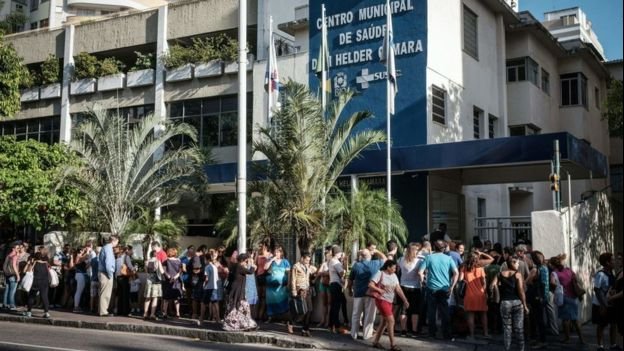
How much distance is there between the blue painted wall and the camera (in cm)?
2177

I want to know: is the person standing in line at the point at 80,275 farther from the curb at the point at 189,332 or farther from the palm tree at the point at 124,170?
the palm tree at the point at 124,170

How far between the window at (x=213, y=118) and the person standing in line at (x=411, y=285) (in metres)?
14.3

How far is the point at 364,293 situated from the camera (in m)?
12.8

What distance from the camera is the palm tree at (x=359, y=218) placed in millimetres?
16656

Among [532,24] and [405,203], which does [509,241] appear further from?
[532,24]

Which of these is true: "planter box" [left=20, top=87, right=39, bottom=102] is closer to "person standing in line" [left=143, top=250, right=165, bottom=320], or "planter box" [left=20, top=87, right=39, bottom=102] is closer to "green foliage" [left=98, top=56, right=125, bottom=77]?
"green foliage" [left=98, top=56, right=125, bottom=77]

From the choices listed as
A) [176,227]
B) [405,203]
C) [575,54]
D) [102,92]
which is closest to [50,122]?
[102,92]

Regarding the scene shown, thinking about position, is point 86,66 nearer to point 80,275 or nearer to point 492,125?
point 80,275

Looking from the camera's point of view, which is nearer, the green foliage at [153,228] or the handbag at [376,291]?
the handbag at [376,291]

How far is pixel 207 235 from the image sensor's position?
2727 centimetres

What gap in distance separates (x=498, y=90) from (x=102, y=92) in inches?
673

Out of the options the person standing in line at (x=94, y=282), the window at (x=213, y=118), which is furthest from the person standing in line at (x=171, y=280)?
the window at (x=213, y=118)

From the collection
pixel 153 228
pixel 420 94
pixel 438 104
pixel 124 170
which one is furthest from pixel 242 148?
pixel 438 104

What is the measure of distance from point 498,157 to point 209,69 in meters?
13.5
